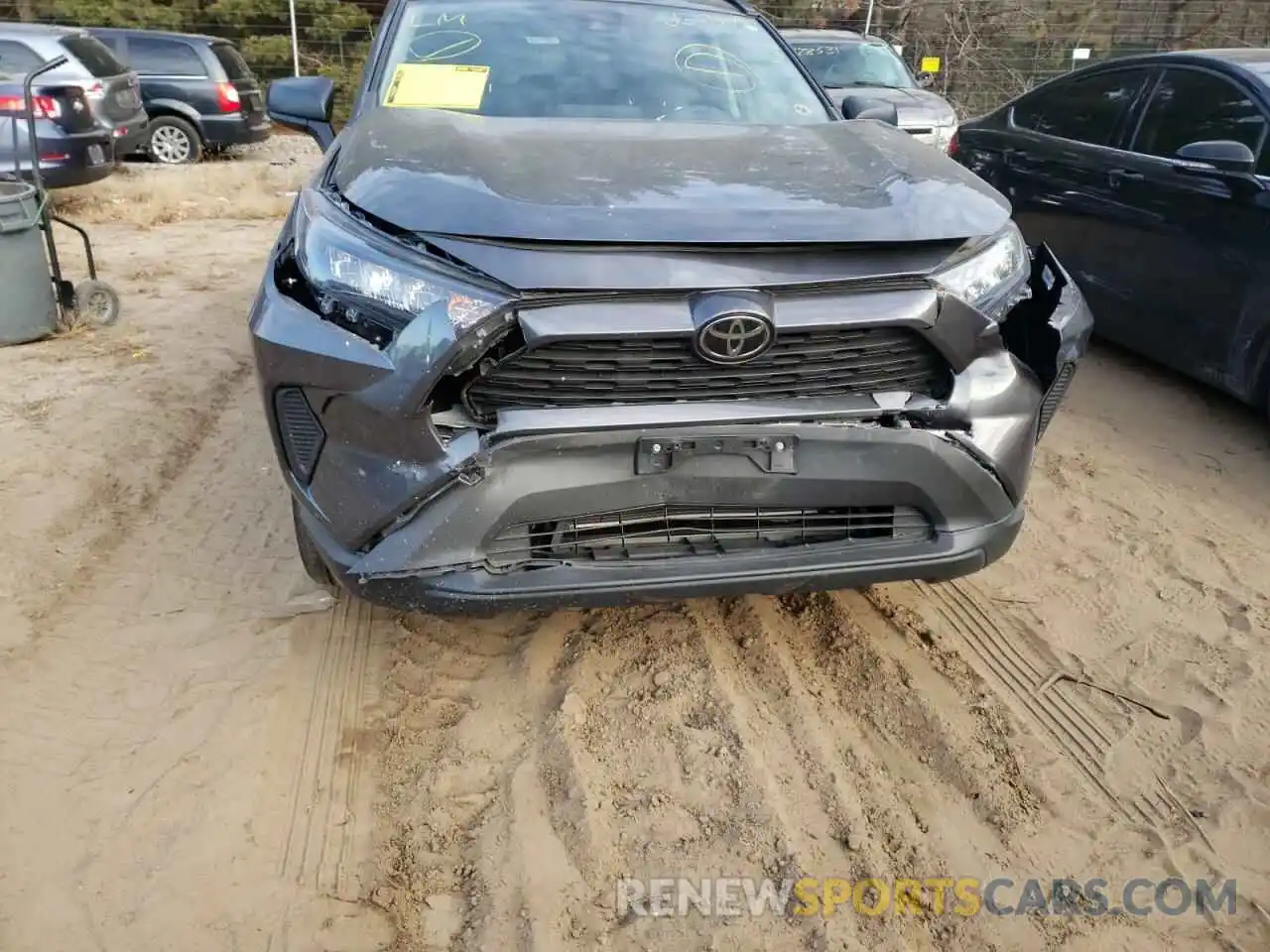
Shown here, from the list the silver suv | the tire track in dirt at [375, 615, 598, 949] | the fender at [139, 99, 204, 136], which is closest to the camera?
the tire track in dirt at [375, 615, 598, 949]

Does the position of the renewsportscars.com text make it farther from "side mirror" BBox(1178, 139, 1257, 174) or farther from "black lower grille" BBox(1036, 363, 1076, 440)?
"side mirror" BBox(1178, 139, 1257, 174)

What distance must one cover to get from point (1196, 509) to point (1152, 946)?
230cm

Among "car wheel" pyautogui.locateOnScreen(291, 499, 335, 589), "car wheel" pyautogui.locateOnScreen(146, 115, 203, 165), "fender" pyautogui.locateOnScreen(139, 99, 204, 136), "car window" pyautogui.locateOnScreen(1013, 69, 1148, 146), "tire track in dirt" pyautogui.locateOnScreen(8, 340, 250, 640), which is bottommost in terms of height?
"car wheel" pyautogui.locateOnScreen(146, 115, 203, 165)

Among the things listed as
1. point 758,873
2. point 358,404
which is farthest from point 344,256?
point 758,873

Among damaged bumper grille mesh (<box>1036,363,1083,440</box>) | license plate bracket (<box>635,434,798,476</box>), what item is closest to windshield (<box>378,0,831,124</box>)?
damaged bumper grille mesh (<box>1036,363,1083,440</box>)

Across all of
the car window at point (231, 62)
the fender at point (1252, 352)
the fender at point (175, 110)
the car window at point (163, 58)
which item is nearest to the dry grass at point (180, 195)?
the fender at point (175, 110)

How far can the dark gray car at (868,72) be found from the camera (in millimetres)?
9453

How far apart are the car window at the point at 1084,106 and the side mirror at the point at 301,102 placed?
157 inches

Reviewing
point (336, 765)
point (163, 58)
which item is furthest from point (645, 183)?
point (163, 58)

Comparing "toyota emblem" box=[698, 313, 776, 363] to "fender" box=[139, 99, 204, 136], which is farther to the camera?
"fender" box=[139, 99, 204, 136]

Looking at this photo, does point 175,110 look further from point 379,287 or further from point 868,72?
point 379,287

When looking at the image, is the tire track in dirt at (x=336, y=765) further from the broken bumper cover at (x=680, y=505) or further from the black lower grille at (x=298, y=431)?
the black lower grille at (x=298, y=431)

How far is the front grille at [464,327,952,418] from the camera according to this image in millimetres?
2160

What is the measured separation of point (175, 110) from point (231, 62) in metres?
1.10
